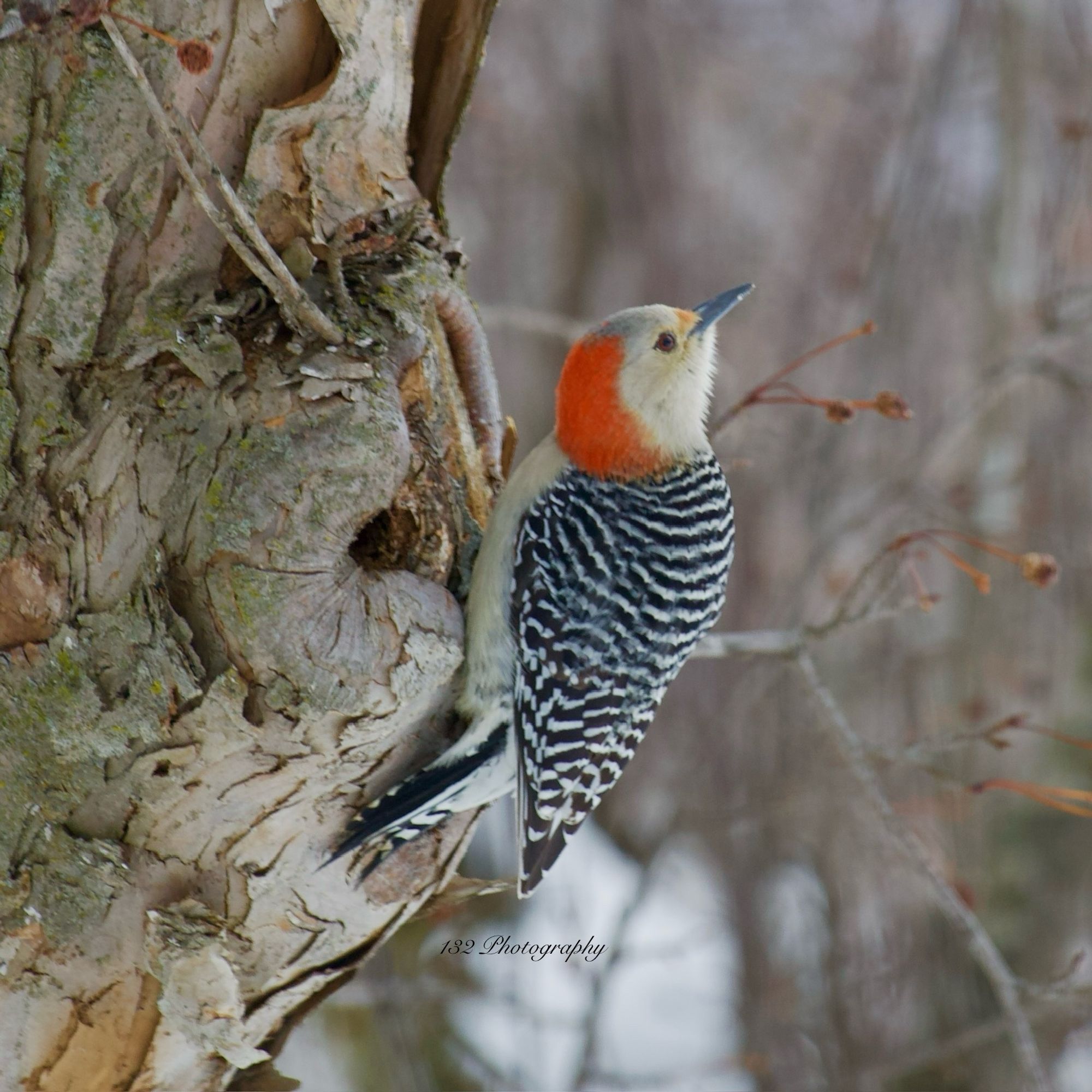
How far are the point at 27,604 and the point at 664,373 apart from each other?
2029 mm

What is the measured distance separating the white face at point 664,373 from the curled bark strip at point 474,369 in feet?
1.43

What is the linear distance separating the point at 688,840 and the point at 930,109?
14.1ft

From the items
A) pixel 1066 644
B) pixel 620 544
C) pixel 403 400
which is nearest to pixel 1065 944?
pixel 1066 644

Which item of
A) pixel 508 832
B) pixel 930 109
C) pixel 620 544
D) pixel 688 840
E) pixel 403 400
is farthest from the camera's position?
pixel 688 840

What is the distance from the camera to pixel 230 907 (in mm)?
2809

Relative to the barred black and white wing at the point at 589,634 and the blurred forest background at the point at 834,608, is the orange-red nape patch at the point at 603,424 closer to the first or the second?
the barred black and white wing at the point at 589,634

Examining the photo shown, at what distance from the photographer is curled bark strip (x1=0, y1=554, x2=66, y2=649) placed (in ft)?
8.70

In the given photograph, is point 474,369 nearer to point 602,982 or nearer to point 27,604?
point 27,604

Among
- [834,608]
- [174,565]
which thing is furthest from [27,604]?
[834,608]

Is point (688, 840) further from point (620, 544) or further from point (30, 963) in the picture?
point (30, 963)

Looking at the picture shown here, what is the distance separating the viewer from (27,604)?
8.70 feet

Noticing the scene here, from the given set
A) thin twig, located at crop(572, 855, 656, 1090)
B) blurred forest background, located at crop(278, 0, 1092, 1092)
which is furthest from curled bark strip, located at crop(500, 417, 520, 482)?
thin twig, located at crop(572, 855, 656, 1090)

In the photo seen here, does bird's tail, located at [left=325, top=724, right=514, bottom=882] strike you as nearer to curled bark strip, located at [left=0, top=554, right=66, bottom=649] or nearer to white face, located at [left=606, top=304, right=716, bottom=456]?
curled bark strip, located at [left=0, top=554, right=66, bottom=649]

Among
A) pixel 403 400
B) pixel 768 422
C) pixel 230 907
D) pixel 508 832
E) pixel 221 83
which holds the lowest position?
pixel 508 832
